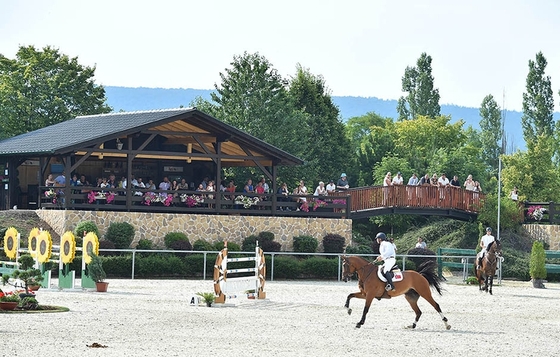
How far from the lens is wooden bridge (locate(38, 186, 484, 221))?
4141 cm

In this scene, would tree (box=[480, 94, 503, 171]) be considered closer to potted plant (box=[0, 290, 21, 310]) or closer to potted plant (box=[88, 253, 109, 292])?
potted plant (box=[88, 253, 109, 292])

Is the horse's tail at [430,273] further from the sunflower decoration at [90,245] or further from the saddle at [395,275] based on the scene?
the sunflower decoration at [90,245]

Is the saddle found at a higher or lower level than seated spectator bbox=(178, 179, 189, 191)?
lower

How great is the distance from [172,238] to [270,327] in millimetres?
19530

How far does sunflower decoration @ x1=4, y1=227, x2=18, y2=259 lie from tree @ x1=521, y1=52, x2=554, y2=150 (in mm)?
48997

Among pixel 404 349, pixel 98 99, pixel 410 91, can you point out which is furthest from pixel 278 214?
pixel 410 91

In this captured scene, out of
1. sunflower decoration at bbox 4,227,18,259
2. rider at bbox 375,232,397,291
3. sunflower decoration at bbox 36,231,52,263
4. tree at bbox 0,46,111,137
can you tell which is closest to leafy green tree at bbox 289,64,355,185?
tree at bbox 0,46,111,137

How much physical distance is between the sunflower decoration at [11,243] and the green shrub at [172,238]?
8.52 meters

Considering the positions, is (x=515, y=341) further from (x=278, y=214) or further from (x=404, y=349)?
(x=278, y=214)

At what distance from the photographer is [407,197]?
48.6m

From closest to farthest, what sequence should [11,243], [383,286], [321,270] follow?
1. [383,286]
2. [11,243]
3. [321,270]

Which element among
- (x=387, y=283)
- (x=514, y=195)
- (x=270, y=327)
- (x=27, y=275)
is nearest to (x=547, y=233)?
(x=514, y=195)

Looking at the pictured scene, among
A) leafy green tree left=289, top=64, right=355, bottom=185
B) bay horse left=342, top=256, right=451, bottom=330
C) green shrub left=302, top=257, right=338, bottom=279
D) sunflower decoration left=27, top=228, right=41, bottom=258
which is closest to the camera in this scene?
bay horse left=342, top=256, right=451, bottom=330

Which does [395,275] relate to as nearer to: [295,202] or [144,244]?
[144,244]
